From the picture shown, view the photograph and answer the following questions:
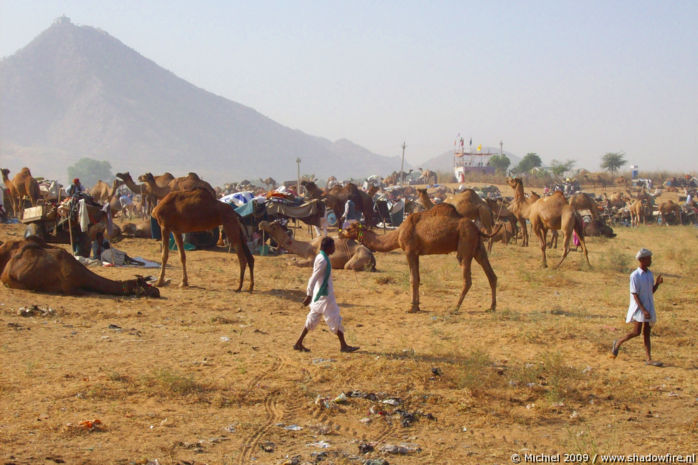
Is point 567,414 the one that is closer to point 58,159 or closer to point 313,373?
point 313,373

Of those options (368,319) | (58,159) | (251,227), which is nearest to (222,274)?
(251,227)

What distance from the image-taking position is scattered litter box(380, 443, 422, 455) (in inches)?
220

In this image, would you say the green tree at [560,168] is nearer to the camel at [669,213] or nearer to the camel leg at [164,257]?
the camel at [669,213]

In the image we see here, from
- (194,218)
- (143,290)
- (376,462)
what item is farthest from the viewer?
(194,218)

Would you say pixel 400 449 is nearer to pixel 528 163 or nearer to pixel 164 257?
pixel 164 257

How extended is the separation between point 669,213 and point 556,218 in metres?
22.2

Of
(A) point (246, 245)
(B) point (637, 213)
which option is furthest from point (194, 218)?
(B) point (637, 213)

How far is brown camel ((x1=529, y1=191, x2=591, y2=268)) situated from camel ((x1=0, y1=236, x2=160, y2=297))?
10.7m

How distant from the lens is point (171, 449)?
540 cm

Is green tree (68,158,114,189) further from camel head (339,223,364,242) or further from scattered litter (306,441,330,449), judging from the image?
scattered litter (306,441,330,449)

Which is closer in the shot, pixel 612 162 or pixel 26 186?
pixel 26 186

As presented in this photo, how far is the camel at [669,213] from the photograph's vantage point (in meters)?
36.0

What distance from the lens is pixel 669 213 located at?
36406 millimetres

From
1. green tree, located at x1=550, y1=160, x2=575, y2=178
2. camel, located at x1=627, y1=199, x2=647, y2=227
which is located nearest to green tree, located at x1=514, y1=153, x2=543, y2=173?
green tree, located at x1=550, y1=160, x2=575, y2=178
